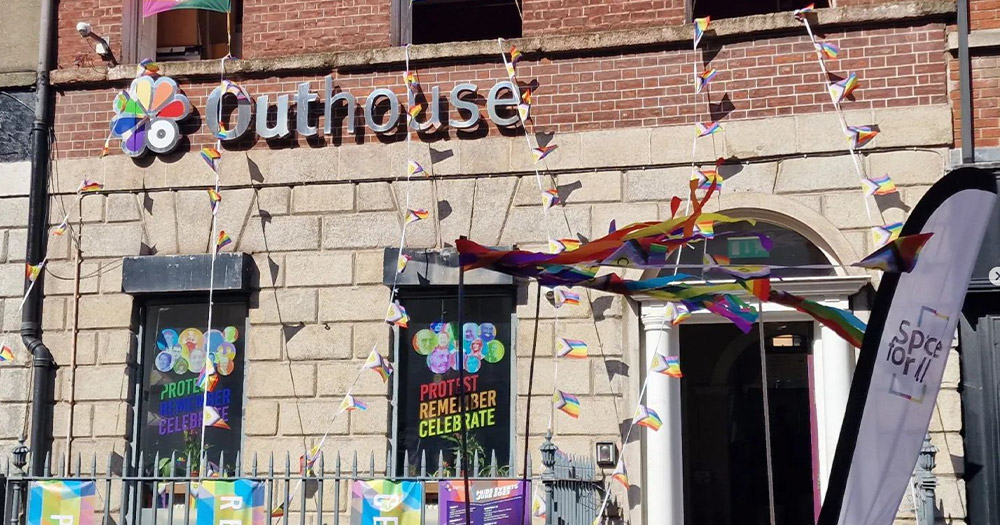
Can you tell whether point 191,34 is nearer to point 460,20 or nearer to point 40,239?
point 40,239

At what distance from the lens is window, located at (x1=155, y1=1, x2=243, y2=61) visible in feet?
38.9

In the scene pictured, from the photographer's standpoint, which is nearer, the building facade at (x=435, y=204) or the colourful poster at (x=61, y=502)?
the colourful poster at (x=61, y=502)

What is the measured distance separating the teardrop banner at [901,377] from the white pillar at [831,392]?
462 cm

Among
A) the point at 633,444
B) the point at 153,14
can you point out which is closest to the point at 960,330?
the point at 633,444

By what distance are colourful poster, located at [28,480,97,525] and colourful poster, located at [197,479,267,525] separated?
3.42 ft

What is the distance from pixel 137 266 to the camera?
10922 mm

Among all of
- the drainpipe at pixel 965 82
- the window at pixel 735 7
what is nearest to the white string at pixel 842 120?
the drainpipe at pixel 965 82

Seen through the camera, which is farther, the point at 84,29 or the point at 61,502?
the point at 84,29

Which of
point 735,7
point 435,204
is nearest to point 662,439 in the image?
point 435,204

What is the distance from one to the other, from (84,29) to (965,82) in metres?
7.79

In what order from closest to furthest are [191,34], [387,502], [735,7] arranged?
[387,502] → [191,34] → [735,7]

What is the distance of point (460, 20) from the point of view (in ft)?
43.3

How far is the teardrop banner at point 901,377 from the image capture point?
17.0 ft

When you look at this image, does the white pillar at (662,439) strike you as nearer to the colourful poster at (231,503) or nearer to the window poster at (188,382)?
the colourful poster at (231,503)
